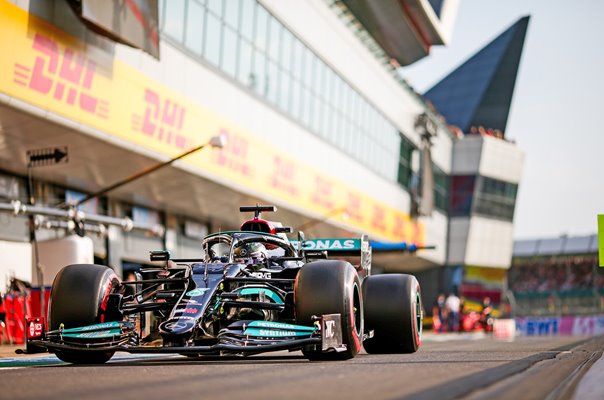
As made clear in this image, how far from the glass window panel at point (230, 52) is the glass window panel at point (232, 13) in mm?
209

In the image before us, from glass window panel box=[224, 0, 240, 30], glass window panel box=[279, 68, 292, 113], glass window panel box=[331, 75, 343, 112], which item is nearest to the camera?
glass window panel box=[224, 0, 240, 30]

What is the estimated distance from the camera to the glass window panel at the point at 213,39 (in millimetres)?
28766

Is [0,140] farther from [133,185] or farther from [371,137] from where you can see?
[371,137]

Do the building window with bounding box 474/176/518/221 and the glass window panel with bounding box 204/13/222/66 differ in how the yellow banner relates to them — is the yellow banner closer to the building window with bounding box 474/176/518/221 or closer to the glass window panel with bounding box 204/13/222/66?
the glass window panel with bounding box 204/13/222/66

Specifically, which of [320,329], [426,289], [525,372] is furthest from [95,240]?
[426,289]

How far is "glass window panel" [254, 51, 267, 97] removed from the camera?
3238 cm

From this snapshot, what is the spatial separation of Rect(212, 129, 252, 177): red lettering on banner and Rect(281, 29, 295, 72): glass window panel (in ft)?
16.8

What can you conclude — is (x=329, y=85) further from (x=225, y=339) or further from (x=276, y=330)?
(x=225, y=339)

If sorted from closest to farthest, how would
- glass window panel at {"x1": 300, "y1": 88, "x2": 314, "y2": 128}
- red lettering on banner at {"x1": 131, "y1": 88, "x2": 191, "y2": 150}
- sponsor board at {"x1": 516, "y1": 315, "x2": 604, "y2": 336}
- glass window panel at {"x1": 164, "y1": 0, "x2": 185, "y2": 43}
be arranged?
red lettering on banner at {"x1": 131, "y1": 88, "x2": 191, "y2": 150} → glass window panel at {"x1": 164, "y1": 0, "x2": 185, "y2": 43} → glass window panel at {"x1": 300, "y1": 88, "x2": 314, "y2": 128} → sponsor board at {"x1": 516, "y1": 315, "x2": 604, "y2": 336}

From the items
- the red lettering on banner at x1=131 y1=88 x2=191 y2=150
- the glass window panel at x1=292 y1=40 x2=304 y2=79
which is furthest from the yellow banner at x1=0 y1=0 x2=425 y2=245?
the glass window panel at x1=292 y1=40 x2=304 y2=79

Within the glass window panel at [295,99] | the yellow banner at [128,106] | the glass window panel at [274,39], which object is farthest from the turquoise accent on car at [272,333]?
the glass window panel at [295,99]

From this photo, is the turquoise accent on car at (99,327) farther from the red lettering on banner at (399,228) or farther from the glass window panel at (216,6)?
the red lettering on banner at (399,228)

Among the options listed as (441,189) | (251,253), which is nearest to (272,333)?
(251,253)

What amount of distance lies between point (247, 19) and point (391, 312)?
1942cm
